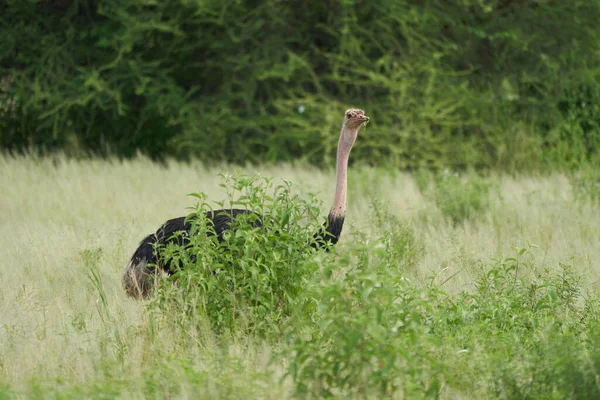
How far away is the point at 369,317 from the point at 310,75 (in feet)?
32.9

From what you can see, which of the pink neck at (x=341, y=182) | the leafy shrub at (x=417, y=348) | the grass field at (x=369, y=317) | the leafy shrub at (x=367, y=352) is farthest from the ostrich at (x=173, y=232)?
the leafy shrub at (x=367, y=352)

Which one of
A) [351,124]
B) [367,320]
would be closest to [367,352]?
[367,320]

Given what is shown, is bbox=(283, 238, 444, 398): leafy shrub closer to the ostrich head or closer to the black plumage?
the black plumage

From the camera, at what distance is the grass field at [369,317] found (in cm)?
382

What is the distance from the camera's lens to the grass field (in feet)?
12.5

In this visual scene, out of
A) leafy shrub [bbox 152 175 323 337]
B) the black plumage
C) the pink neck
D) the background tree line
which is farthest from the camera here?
the background tree line

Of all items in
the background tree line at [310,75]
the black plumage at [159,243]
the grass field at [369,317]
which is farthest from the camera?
the background tree line at [310,75]

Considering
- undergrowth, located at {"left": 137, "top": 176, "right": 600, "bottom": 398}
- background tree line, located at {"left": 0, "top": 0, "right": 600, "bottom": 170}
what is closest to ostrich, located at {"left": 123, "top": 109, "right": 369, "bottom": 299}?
undergrowth, located at {"left": 137, "top": 176, "right": 600, "bottom": 398}

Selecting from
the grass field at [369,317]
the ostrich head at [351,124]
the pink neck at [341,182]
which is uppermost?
the ostrich head at [351,124]

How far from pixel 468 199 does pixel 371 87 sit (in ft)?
17.6

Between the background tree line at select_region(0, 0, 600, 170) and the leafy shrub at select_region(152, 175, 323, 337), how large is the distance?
763 cm

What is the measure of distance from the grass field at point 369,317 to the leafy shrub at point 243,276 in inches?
5.1

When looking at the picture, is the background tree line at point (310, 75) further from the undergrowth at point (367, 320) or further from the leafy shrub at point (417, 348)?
the leafy shrub at point (417, 348)

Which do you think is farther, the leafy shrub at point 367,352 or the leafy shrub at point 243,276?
the leafy shrub at point 243,276
